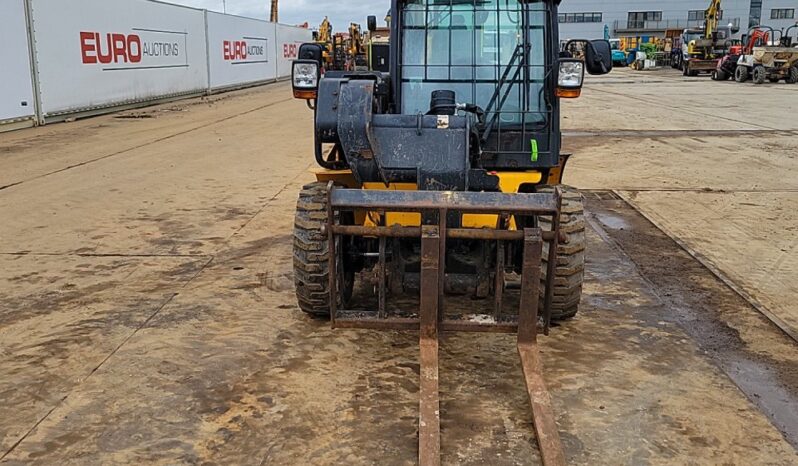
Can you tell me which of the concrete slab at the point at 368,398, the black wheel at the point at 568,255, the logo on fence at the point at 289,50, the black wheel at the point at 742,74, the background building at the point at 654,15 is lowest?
the concrete slab at the point at 368,398

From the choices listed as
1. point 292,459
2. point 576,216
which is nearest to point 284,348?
point 292,459

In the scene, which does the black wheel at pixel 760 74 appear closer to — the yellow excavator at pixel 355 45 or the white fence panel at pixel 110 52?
the yellow excavator at pixel 355 45

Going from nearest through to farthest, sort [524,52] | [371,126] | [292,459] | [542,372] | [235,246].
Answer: [292,459], [542,372], [371,126], [524,52], [235,246]

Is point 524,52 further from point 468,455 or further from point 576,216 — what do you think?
point 468,455

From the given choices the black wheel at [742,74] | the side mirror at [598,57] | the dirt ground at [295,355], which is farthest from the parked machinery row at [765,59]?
the side mirror at [598,57]

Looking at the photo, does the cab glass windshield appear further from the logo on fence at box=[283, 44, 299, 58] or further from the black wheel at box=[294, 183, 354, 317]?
the logo on fence at box=[283, 44, 299, 58]

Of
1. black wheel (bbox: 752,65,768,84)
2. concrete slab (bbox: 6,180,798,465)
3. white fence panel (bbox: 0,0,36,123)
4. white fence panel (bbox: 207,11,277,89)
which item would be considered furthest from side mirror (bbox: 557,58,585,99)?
black wheel (bbox: 752,65,768,84)

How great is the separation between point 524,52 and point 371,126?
148cm

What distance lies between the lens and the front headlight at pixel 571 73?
4.91 m

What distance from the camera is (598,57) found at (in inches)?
199

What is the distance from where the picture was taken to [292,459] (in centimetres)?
347

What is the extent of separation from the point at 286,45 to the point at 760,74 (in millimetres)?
23638

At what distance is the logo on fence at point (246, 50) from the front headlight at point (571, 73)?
87.1 ft

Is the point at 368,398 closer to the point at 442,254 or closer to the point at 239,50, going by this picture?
the point at 442,254
